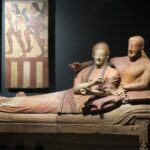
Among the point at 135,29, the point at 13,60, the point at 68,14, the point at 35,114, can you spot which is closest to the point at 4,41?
the point at 13,60

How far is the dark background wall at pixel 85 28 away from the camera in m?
5.38

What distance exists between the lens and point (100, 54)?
16.6 feet

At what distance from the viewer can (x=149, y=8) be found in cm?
536

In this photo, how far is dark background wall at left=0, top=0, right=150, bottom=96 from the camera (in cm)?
538

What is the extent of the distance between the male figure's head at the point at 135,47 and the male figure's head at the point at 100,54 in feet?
0.90

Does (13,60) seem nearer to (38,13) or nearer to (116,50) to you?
(38,13)

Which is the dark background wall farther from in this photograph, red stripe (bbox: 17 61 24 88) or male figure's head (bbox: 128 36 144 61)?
male figure's head (bbox: 128 36 144 61)

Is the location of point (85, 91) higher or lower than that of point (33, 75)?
lower

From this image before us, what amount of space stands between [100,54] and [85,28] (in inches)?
22.0

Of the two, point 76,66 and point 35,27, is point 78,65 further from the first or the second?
point 35,27

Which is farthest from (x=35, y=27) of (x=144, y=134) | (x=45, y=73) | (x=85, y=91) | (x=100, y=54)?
(x=144, y=134)

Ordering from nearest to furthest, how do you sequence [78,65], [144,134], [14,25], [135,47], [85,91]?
1. [144,134]
2. [85,91]
3. [135,47]
4. [78,65]
5. [14,25]

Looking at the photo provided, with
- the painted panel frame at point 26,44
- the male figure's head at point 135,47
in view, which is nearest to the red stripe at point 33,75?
the painted panel frame at point 26,44

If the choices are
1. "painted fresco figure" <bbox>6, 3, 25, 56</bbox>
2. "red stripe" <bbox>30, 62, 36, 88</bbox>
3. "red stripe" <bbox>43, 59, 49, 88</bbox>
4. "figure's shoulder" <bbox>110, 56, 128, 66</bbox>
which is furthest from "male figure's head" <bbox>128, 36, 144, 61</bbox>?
"painted fresco figure" <bbox>6, 3, 25, 56</bbox>
